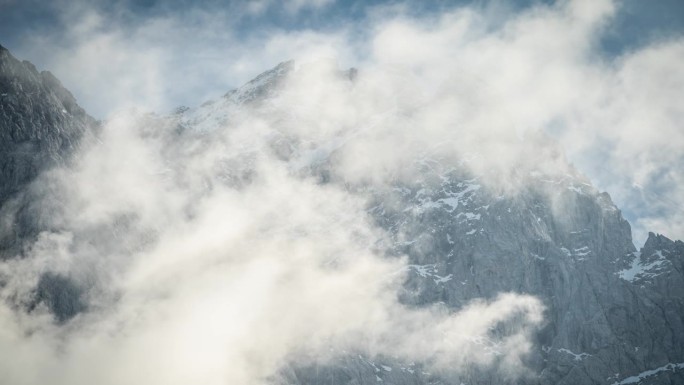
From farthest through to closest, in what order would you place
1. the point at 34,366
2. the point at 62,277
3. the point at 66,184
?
the point at 66,184 < the point at 62,277 < the point at 34,366

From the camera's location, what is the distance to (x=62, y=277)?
18400cm

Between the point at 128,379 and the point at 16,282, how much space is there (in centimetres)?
4319

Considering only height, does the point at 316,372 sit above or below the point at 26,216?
below

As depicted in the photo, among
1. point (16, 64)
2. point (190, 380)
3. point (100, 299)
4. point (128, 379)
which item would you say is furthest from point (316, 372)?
point (16, 64)

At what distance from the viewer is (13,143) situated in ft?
622

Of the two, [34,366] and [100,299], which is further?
[100,299]

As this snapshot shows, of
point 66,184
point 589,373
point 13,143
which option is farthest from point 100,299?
point 589,373

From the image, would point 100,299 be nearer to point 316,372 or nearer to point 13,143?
point 13,143

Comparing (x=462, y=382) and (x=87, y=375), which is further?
(x=462, y=382)

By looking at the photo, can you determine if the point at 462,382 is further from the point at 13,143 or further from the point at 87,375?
the point at 13,143

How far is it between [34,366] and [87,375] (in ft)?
51.7

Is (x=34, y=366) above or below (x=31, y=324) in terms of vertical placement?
below

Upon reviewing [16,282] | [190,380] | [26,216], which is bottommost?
[190,380]

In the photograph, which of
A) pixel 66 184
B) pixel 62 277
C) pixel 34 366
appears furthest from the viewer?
pixel 66 184
